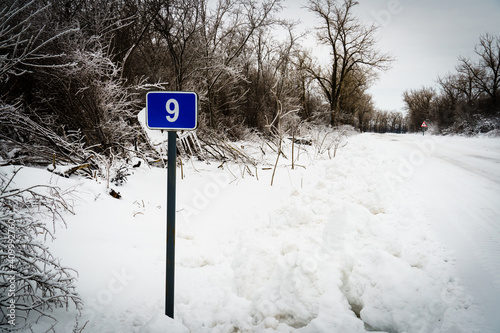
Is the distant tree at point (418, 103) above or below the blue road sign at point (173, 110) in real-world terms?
above

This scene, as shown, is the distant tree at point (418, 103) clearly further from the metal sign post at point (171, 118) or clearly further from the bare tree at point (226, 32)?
the metal sign post at point (171, 118)

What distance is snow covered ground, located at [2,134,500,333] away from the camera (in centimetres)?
236

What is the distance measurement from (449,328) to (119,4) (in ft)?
38.7

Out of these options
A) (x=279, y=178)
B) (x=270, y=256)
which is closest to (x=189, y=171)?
(x=279, y=178)

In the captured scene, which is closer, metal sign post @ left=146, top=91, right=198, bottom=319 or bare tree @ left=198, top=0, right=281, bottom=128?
metal sign post @ left=146, top=91, right=198, bottom=319

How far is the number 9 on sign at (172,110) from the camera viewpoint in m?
2.16

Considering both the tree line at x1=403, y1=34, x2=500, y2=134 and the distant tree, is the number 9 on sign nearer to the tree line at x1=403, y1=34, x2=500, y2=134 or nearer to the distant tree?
the tree line at x1=403, y1=34, x2=500, y2=134

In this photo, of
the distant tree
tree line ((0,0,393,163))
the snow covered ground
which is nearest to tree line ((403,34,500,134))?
the distant tree

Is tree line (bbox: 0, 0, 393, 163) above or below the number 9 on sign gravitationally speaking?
above

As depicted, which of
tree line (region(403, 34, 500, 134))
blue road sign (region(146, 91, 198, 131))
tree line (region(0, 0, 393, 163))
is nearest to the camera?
blue road sign (region(146, 91, 198, 131))

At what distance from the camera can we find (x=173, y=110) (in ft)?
7.10

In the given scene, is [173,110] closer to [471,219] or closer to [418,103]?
[471,219]

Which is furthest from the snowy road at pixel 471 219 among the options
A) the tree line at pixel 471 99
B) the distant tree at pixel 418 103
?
the distant tree at pixel 418 103

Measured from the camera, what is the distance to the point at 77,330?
211 centimetres
